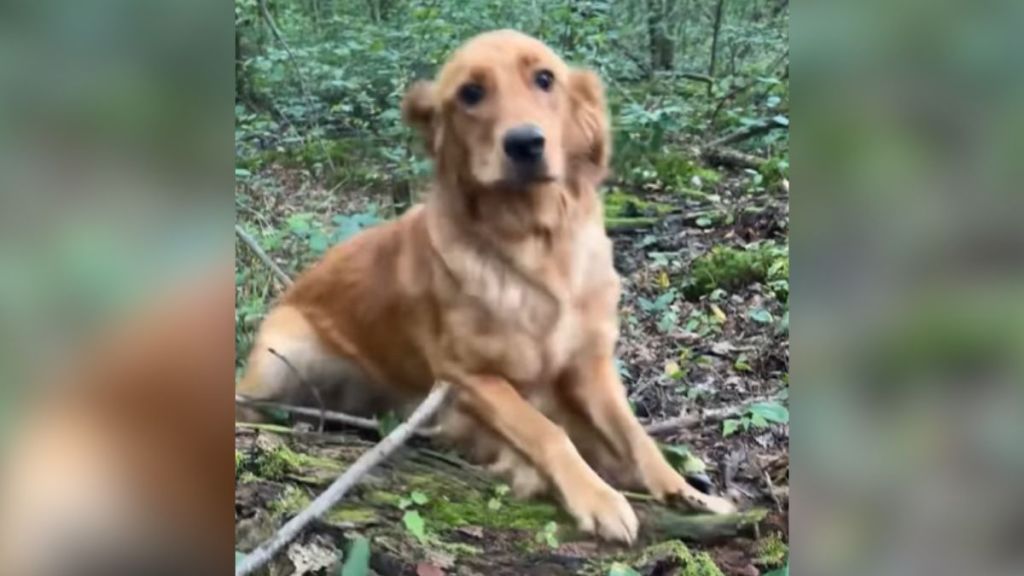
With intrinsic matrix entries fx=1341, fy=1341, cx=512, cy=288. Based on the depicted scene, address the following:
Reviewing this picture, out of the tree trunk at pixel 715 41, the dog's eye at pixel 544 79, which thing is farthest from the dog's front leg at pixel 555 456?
the tree trunk at pixel 715 41

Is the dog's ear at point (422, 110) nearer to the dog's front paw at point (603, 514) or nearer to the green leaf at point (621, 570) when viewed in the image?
the dog's front paw at point (603, 514)

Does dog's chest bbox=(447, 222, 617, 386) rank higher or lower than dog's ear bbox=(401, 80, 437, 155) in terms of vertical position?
lower

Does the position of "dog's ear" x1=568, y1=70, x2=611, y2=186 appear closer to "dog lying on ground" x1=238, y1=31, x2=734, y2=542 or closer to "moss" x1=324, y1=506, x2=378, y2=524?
"dog lying on ground" x1=238, y1=31, x2=734, y2=542

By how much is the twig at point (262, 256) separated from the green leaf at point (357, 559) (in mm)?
408

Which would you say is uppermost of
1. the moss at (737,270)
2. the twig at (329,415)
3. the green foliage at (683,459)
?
the moss at (737,270)

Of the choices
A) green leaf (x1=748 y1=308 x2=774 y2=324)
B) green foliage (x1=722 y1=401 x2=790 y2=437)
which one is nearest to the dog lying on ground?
green foliage (x1=722 y1=401 x2=790 y2=437)

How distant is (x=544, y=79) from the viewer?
6.40 feet

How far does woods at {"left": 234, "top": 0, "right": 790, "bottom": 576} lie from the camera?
199cm

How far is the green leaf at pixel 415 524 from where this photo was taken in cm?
202

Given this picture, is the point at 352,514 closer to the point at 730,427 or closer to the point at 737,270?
the point at 730,427

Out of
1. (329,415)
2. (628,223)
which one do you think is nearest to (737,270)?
(628,223)
